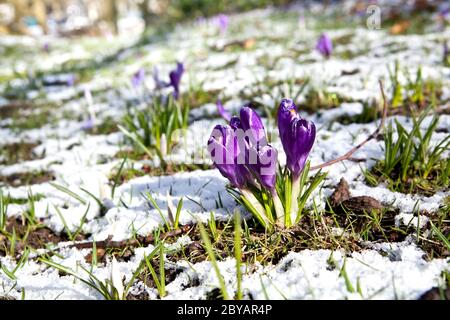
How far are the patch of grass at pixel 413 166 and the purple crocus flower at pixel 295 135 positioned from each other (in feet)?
1.85

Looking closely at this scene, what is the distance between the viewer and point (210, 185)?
190 cm

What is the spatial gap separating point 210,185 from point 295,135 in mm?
733

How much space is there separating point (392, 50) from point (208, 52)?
9.52ft

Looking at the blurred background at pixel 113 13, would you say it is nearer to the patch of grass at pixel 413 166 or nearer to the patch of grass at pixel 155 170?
the patch of grass at pixel 155 170

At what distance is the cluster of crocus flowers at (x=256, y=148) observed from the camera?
126cm

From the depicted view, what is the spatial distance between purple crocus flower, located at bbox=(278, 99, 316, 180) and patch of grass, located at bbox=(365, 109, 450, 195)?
0.56m

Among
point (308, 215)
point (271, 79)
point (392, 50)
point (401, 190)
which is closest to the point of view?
point (308, 215)

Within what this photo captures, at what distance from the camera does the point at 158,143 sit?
2.35 m

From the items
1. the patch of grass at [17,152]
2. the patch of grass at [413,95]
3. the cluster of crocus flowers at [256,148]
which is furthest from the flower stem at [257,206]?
the patch of grass at [17,152]

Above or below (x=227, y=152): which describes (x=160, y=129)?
below

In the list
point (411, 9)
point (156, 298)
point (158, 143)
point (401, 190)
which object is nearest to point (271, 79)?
point (158, 143)

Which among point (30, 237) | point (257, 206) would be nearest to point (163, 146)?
point (30, 237)

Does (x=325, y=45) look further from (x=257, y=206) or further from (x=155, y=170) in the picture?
(x=257, y=206)
